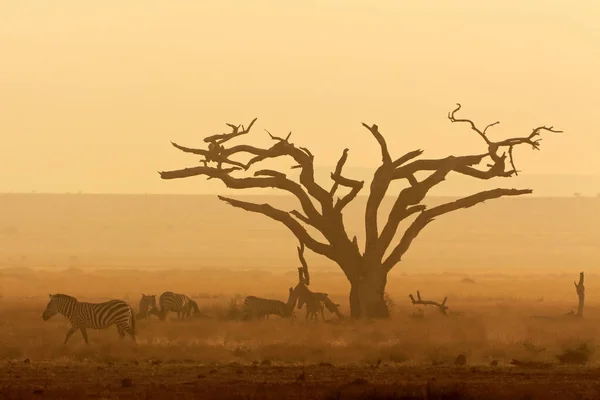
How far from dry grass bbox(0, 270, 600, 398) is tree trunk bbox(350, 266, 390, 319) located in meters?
0.77

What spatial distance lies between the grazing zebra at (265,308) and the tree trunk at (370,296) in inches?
74.5

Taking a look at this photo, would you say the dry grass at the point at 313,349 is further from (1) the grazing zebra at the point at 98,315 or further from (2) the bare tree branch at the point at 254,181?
(2) the bare tree branch at the point at 254,181

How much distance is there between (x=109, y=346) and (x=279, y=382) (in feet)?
24.5

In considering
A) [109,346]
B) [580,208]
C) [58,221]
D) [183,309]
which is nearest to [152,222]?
[58,221]

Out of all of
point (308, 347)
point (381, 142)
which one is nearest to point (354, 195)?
point (381, 142)

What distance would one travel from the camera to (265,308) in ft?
123

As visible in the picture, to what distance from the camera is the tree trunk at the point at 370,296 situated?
1503 inches

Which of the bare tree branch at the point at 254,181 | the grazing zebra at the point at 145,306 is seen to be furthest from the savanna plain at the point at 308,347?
the bare tree branch at the point at 254,181

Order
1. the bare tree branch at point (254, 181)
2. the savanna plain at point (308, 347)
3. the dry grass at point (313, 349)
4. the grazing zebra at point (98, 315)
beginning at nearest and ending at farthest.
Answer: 1. the savanna plain at point (308, 347)
2. the dry grass at point (313, 349)
3. the grazing zebra at point (98, 315)
4. the bare tree branch at point (254, 181)

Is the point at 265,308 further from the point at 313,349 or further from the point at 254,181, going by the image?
the point at 313,349

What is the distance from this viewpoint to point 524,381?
66.9ft

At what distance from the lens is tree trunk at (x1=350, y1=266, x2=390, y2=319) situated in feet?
125

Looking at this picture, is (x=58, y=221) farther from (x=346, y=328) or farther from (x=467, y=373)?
(x=467, y=373)

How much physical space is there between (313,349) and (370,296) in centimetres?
1193
